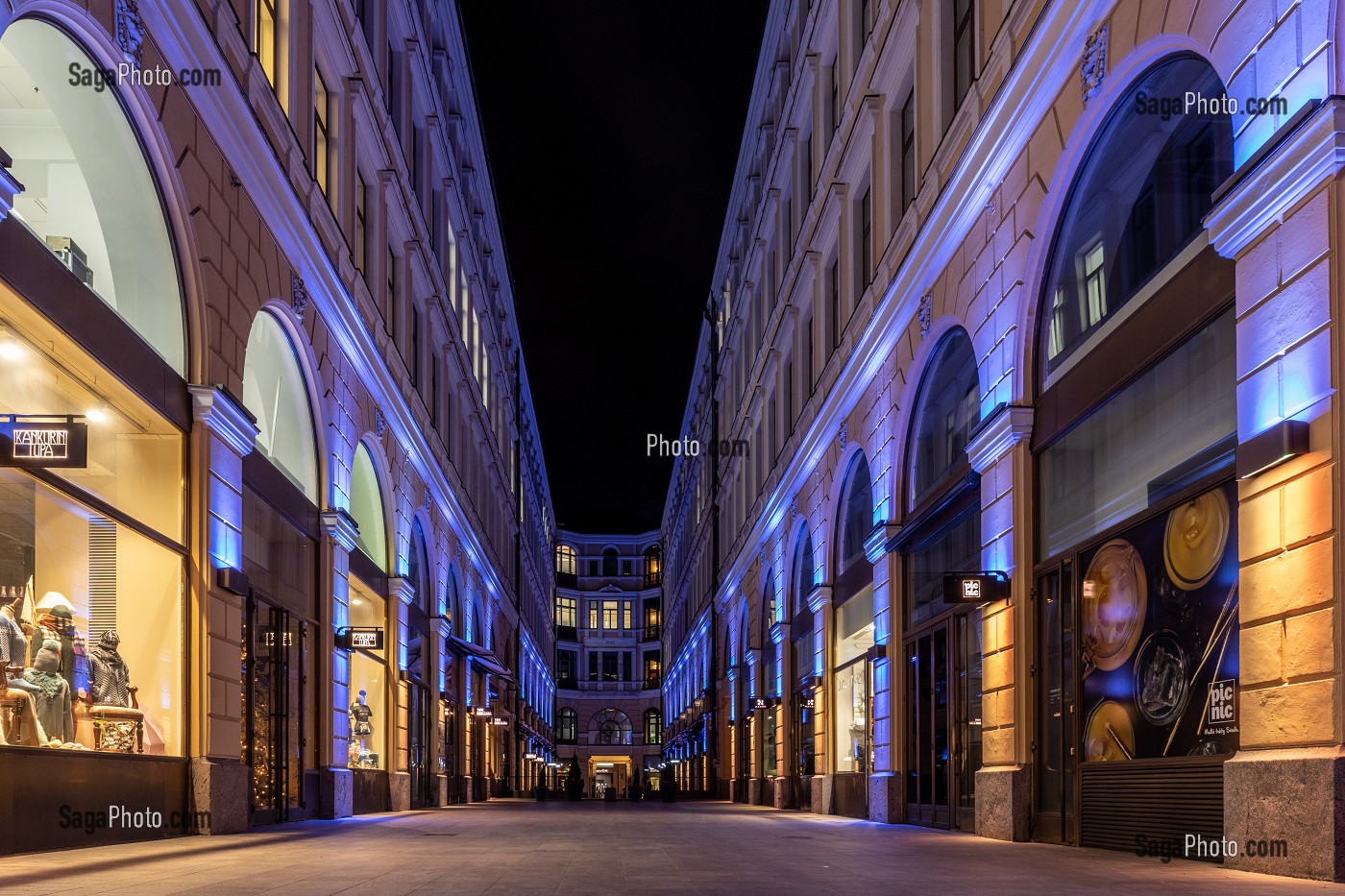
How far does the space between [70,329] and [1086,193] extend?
30.9ft

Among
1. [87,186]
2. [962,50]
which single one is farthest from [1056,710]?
[87,186]

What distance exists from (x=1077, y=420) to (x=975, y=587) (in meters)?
2.38

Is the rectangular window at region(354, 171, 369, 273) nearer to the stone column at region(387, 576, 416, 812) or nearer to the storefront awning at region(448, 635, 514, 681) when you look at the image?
the stone column at region(387, 576, 416, 812)

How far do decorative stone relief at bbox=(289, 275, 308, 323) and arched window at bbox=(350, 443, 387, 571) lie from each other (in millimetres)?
4848

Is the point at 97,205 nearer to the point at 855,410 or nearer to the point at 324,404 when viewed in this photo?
the point at 324,404

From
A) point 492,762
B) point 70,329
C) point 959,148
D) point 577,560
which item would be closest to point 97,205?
point 70,329

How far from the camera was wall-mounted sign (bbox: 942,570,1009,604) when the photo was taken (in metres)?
15.7

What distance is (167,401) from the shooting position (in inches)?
587

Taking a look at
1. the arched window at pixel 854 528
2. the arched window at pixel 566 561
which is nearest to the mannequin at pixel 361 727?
the arched window at pixel 854 528

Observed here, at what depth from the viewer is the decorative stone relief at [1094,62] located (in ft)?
43.8

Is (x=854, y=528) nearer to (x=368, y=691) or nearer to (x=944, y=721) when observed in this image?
(x=944, y=721)

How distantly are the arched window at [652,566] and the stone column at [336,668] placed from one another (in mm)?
81515

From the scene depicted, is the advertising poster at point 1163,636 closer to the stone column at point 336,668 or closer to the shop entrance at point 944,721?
the shop entrance at point 944,721

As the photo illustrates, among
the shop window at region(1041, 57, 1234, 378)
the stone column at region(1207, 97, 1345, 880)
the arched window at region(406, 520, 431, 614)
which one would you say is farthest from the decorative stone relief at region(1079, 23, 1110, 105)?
the arched window at region(406, 520, 431, 614)
